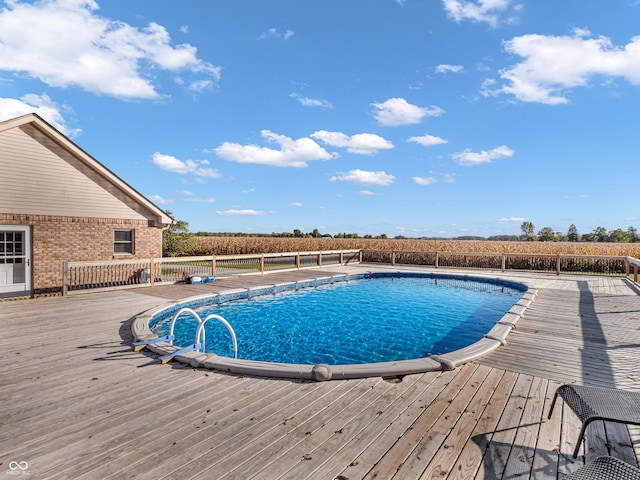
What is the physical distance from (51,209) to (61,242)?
112 centimetres

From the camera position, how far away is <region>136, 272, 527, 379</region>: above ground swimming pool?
6.28 metres

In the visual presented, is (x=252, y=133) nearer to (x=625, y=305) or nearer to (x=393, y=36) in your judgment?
(x=393, y=36)

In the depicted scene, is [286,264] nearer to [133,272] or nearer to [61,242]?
[133,272]

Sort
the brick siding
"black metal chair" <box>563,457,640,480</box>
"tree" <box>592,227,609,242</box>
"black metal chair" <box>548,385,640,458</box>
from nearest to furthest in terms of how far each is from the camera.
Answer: "black metal chair" <box>563,457,640,480</box>
"black metal chair" <box>548,385,640,458</box>
the brick siding
"tree" <box>592,227,609,242</box>

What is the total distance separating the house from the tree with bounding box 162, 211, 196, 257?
30.5ft

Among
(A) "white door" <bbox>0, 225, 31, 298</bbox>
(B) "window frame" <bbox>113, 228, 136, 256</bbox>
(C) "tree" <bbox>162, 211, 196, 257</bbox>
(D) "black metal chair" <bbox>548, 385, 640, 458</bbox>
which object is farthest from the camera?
(C) "tree" <bbox>162, 211, 196, 257</bbox>

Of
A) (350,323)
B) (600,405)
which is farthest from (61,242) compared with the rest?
(600,405)

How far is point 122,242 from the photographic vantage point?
42.2ft

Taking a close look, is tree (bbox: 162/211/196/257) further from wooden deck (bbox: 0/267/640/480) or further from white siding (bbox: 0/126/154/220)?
wooden deck (bbox: 0/267/640/480)

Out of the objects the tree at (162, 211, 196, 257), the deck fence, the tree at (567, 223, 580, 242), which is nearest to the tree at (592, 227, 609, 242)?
the tree at (567, 223, 580, 242)

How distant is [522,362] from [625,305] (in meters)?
6.65

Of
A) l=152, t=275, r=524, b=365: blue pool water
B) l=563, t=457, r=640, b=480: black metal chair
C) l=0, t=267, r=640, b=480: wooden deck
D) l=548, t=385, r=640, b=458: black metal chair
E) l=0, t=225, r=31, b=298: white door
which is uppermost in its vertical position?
l=0, t=225, r=31, b=298: white door

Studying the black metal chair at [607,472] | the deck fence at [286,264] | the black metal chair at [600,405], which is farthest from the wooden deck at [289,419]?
the deck fence at [286,264]

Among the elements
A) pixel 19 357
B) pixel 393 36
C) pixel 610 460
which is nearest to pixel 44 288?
pixel 19 357
